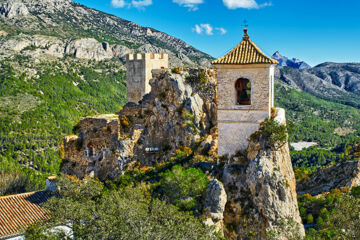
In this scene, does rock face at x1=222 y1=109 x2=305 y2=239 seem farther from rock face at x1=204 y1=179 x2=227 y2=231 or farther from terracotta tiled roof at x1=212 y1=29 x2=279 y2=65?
terracotta tiled roof at x1=212 y1=29 x2=279 y2=65

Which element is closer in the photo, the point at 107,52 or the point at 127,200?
the point at 127,200

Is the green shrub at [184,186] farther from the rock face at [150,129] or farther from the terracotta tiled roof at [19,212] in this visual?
the terracotta tiled roof at [19,212]

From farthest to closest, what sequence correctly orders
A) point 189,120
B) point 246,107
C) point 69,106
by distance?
point 69,106, point 189,120, point 246,107

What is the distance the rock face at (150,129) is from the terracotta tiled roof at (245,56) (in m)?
6.23

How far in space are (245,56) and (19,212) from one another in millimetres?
14149

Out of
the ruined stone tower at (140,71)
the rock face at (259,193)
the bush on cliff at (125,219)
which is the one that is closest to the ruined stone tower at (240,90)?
the rock face at (259,193)

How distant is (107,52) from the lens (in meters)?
157

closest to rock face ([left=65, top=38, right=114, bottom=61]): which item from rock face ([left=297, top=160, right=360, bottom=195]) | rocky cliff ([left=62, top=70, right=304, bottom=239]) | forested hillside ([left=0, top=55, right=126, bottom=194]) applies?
forested hillside ([left=0, top=55, right=126, bottom=194])

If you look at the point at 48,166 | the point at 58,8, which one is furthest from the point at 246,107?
the point at 58,8

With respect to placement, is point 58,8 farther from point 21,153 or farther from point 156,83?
point 156,83

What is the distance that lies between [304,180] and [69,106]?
77765mm

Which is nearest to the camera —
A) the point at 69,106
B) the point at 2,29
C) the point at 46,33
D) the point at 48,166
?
the point at 48,166

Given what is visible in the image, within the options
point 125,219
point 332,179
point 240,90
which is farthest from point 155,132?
point 332,179

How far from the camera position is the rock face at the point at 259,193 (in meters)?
16.1
